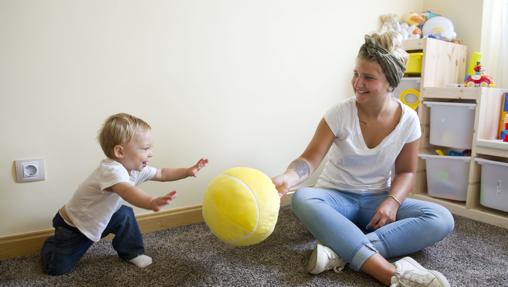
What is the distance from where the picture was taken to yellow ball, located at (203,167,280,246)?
1095 mm

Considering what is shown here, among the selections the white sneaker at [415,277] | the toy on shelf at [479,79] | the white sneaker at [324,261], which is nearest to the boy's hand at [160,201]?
the white sneaker at [324,261]

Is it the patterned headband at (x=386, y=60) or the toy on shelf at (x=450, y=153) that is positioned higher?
the patterned headband at (x=386, y=60)

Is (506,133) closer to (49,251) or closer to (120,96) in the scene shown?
(120,96)

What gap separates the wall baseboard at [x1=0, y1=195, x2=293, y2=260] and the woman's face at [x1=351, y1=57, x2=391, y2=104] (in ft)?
2.65

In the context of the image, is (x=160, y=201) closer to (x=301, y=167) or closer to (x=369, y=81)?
(x=301, y=167)

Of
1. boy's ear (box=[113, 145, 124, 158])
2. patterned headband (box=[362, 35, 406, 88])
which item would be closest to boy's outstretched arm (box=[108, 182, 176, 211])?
boy's ear (box=[113, 145, 124, 158])

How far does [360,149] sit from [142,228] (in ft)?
3.04

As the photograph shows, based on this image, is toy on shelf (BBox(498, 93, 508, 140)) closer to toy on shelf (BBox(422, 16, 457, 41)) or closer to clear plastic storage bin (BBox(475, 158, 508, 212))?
clear plastic storage bin (BBox(475, 158, 508, 212))

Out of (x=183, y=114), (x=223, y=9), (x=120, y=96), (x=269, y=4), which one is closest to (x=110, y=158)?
(x=120, y=96)

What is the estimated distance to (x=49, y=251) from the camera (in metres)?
1.29

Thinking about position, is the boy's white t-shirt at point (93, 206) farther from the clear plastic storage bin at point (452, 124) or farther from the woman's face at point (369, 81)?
the clear plastic storage bin at point (452, 124)

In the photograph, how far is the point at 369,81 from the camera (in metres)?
1.38

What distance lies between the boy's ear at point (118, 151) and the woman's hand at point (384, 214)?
2.84 ft

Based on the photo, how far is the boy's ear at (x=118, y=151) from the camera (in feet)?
4.06
